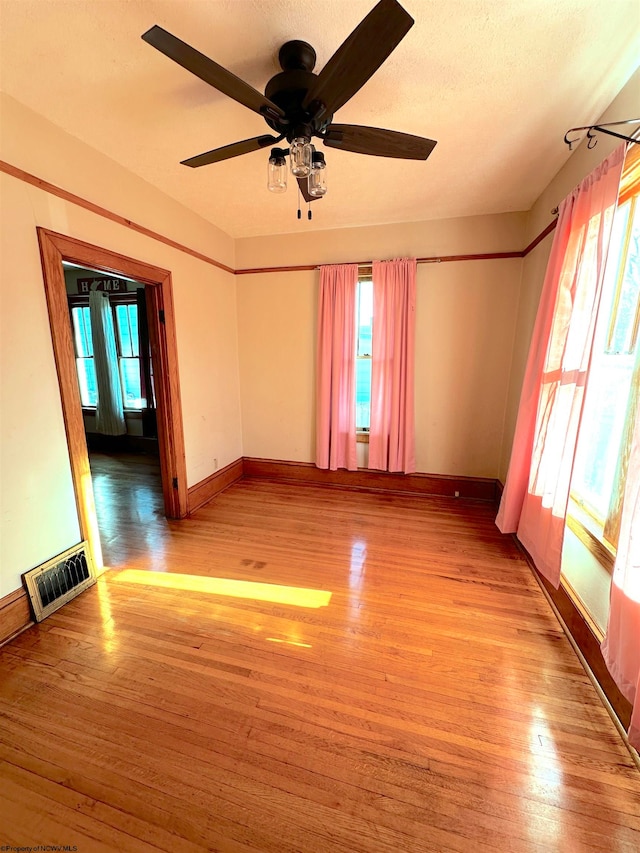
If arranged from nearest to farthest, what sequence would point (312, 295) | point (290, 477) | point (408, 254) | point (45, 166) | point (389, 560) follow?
point (45, 166), point (389, 560), point (408, 254), point (312, 295), point (290, 477)

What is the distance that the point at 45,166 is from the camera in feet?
6.11

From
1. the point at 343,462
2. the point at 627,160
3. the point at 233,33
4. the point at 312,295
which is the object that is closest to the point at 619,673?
the point at 627,160

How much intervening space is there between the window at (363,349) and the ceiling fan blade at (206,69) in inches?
87.7

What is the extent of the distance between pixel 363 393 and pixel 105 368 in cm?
411

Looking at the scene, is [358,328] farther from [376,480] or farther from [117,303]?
[117,303]

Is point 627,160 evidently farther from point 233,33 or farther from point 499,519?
point 499,519

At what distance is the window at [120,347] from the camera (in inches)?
201

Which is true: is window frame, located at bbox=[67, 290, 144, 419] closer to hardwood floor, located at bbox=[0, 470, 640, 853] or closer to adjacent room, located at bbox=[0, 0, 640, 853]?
adjacent room, located at bbox=[0, 0, 640, 853]

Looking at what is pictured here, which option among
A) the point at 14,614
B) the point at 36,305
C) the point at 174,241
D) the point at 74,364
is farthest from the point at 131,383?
the point at 14,614

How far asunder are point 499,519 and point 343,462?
1.67 meters

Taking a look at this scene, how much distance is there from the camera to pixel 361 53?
105 cm

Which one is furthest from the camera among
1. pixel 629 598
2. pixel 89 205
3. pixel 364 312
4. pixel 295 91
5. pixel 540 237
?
pixel 364 312

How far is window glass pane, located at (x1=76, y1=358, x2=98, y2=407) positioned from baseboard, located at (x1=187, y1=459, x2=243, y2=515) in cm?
302

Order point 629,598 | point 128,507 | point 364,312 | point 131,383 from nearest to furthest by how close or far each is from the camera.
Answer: point 629,598 → point 128,507 → point 364,312 → point 131,383
